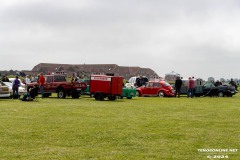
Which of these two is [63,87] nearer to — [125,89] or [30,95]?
[125,89]

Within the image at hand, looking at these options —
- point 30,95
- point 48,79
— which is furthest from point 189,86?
point 30,95

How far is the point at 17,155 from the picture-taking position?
9359 mm

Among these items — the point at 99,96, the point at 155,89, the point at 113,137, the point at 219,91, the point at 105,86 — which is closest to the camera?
the point at 113,137

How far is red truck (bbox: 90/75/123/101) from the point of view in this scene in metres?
29.3

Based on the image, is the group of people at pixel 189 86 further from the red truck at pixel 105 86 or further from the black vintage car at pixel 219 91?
the red truck at pixel 105 86

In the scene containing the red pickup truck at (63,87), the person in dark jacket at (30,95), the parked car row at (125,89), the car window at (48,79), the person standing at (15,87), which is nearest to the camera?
the person in dark jacket at (30,95)

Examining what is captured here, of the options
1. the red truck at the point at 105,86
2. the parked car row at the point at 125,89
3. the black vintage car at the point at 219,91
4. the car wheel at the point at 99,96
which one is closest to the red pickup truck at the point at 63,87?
the parked car row at the point at 125,89

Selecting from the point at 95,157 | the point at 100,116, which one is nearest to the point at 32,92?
the point at 100,116

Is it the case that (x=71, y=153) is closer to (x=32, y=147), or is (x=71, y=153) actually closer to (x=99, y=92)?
(x=32, y=147)

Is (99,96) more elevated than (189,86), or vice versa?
(189,86)

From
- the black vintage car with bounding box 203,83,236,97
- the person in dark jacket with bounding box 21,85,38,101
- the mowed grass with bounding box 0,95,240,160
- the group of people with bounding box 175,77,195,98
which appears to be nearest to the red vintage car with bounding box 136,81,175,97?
the group of people with bounding box 175,77,195,98

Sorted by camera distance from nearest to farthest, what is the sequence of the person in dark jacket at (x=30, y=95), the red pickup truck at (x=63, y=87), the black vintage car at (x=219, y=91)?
the person in dark jacket at (x=30, y=95) → the red pickup truck at (x=63, y=87) → the black vintage car at (x=219, y=91)

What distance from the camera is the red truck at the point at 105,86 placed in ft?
96.2

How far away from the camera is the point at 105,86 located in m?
29.4
